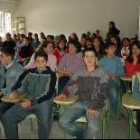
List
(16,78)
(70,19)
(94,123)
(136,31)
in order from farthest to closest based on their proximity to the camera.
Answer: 1. (70,19)
2. (136,31)
3. (16,78)
4. (94,123)

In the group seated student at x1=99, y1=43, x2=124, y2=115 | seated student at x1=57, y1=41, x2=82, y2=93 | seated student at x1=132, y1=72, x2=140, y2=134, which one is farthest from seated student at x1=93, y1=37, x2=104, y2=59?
seated student at x1=132, y1=72, x2=140, y2=134

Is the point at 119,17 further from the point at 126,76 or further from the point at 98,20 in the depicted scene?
the point at 126,76

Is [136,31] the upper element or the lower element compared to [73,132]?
upper

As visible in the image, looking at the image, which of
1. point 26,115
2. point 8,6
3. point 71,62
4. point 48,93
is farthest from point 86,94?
point 8,6

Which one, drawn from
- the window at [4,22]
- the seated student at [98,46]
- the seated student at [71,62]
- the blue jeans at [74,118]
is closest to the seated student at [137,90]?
the blue jeans at [74,118]

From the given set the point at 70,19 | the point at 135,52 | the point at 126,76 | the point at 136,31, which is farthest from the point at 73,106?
the point at 70,19

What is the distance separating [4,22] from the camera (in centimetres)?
1319

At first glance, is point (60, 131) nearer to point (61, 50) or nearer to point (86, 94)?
point (86, 94)

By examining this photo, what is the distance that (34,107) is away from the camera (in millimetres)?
3305

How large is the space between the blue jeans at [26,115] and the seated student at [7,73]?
259mm

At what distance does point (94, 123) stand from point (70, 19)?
9.18 meters

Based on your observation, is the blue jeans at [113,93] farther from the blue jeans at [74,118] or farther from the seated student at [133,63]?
the blue jeans at [74,118]

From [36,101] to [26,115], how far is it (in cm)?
19

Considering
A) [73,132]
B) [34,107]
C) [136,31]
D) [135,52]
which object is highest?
[136,31]
